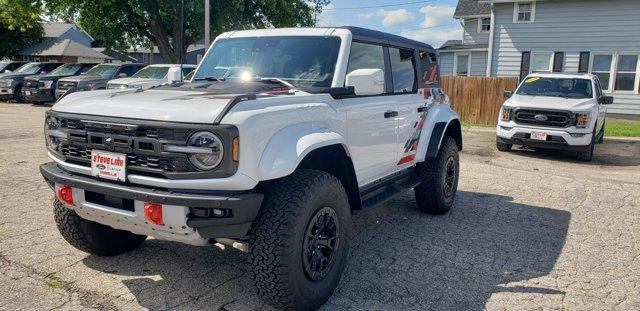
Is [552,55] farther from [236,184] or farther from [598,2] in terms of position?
[236,184]

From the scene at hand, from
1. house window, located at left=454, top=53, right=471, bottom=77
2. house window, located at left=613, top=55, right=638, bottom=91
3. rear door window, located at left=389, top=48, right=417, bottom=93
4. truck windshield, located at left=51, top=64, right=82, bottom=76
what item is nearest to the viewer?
rear door window, located at left=389, top=48, right=417, bottom=93

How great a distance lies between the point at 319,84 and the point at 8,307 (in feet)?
8.67

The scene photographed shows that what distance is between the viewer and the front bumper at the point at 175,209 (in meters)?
2.90

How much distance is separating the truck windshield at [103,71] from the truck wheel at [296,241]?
16646mm

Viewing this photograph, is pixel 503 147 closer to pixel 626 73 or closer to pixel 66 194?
pixel 66 194

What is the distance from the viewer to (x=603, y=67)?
18.3 meters

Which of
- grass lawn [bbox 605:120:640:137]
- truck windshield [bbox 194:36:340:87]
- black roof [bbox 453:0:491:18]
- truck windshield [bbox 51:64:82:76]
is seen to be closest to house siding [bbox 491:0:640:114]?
grass lawn [bbox 605:120:640:137]

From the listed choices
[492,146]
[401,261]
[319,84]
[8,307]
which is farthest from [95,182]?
[492,146]

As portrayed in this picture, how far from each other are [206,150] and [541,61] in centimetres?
1896

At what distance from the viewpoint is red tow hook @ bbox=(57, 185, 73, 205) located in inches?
132

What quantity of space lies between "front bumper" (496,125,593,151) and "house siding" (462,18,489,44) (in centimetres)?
1648

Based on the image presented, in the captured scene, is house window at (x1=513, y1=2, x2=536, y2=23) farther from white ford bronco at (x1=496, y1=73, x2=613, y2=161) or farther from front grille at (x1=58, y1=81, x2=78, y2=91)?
front grille at (x1=58, y1=81, x2=78, y2=91)

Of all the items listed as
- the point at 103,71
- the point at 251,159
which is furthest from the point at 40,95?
the point at 251,159

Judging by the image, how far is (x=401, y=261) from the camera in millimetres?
4383
